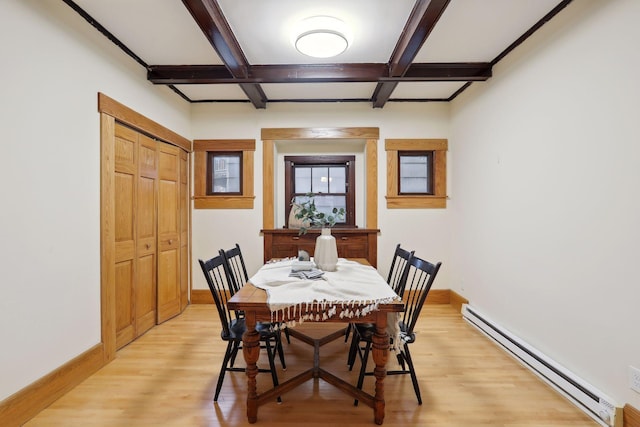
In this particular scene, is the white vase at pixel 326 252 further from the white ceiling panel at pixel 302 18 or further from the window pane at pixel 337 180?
the window pane at pixel 337 180

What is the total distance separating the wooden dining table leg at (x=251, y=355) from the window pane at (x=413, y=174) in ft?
9.85

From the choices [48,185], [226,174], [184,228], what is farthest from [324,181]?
[48,185]

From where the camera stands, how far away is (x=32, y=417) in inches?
71.7

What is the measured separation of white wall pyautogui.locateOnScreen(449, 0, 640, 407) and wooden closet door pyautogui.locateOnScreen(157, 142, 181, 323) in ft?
11.5

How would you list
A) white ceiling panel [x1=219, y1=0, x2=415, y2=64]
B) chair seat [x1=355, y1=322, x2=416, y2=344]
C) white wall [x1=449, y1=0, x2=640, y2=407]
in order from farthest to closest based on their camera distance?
white ceiling panel [x1=219, y1=0, x2=415, y2=64] → chair seat [x1=355, y1=322, x2=416, y2=344] → white wall [x1=449, y1=0, x2=640, y2=407]

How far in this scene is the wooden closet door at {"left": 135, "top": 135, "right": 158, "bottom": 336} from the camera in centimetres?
296

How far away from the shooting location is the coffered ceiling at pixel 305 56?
2143 mm

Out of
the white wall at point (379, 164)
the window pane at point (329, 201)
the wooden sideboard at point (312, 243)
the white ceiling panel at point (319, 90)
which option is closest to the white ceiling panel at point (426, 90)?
the white wall at point (379, 164)

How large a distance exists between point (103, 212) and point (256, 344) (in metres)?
1.72

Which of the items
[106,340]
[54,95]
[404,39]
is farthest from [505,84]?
[106,340]

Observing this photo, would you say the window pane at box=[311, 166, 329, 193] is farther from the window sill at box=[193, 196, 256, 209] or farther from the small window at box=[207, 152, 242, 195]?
the small window at box=[207, 152, 242, 195]

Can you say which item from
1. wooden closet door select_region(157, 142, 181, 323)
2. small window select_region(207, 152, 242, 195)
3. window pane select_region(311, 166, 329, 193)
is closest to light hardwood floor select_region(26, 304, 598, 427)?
wooden closet door select_region(157, 142, 181, 323)

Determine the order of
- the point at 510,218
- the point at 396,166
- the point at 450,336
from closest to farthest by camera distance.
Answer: the point at 510,218 → the point at 450,336 → the point at 396,166

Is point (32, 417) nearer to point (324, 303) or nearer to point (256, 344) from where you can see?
point (256, 344)
